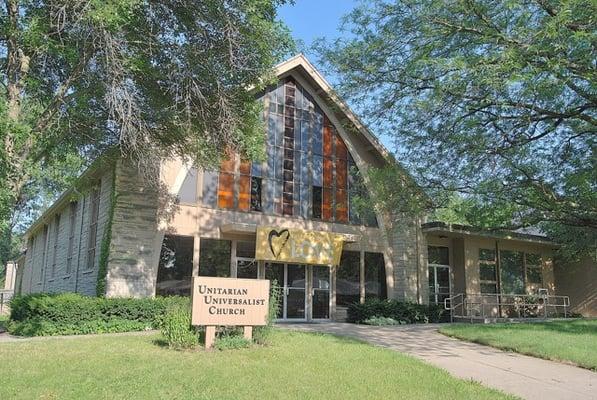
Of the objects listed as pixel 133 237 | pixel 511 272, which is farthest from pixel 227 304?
pixel 511 272

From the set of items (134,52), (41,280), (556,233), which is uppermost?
(134,52)

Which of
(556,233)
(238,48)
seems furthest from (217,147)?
(556,233)

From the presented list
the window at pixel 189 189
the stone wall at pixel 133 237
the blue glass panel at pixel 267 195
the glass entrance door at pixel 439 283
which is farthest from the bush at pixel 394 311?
the stone wall at pixel 133 237

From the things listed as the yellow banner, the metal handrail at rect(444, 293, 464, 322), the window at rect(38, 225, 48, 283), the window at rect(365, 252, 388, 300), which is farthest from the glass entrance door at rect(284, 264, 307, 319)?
the window at rect(38, 225, 48, 283)

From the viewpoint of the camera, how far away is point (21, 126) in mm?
9258

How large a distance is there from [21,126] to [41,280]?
2100cm

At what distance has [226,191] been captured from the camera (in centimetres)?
1867

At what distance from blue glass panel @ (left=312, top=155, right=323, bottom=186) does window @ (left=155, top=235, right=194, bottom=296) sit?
545 cm

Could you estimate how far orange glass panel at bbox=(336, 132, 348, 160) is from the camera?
70.4 feet

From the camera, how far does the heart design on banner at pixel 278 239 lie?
18.4 meters

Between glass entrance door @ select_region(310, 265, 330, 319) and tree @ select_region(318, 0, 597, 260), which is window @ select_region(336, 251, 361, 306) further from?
tree @ select_region(318, 0, 597, 260)

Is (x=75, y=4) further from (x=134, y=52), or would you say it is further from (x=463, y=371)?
(x=463, y=371)

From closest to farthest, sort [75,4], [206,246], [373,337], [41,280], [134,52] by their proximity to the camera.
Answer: [75,4], [134,52], [373,337], [206,246], [41,280]

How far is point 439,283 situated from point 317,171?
24.2ft
